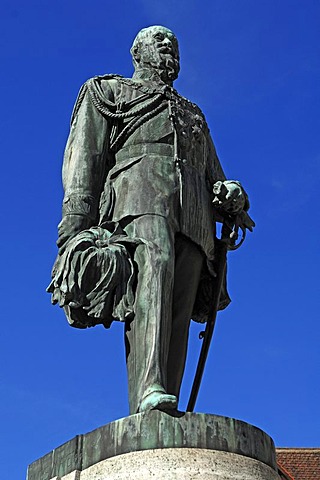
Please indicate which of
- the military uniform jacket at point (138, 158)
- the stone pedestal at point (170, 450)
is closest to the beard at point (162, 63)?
the military uniform jacket at point (138, 158)

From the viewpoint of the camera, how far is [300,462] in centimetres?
2514

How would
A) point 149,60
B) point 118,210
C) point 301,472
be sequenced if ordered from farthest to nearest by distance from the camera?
1. point 301,472
2. point 149,60
3. point 118,210

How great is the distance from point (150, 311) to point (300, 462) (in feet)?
61.1

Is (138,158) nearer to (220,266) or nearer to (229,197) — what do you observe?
(229,197)

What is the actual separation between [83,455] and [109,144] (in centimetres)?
246

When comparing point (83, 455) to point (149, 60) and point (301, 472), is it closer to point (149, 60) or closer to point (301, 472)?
point (149, 60)

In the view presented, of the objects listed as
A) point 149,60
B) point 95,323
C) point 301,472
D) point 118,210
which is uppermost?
point 301,472

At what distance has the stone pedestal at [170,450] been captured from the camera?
21.7 ft

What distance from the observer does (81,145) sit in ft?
26.7

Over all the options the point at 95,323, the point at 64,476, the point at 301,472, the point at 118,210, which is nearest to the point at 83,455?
the point at 64,476

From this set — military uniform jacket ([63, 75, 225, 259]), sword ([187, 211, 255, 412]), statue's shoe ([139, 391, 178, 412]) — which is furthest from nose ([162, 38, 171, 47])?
statue's shoe ([139, 391, 178, 412])

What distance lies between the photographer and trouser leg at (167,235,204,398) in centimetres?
784

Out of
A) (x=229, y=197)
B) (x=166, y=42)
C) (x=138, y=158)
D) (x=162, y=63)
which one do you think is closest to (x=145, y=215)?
(x=138, y=158)

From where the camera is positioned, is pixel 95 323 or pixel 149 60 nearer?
pixel 95 323
